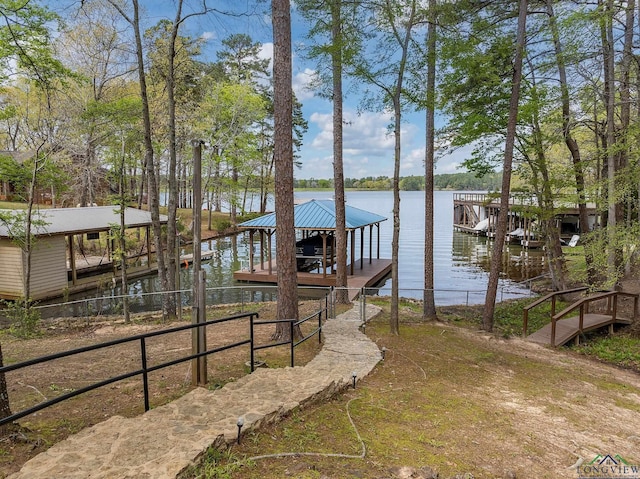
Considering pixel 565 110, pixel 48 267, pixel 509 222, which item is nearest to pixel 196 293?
pixel 565 110

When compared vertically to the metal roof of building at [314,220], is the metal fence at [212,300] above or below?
below

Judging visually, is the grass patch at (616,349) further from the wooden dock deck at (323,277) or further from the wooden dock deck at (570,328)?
the wooden dock deck at (323,277)

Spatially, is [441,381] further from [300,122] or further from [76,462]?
[300,122]

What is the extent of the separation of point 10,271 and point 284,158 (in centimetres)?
1385

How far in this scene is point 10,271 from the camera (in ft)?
48.4

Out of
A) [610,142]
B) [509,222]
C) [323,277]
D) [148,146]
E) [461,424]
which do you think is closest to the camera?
[461,424]

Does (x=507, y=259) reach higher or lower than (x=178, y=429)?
lower

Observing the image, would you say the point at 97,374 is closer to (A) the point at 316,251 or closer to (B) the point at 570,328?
(B) the point at 570,328

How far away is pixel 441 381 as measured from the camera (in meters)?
5.76

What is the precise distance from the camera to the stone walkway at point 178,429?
8.43ft

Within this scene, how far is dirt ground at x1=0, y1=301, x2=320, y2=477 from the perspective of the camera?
3730 millimetres

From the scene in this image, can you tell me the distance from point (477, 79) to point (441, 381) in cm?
770

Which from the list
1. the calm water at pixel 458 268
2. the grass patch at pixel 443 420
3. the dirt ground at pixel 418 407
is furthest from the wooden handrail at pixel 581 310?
the calm water at pixel 458 268

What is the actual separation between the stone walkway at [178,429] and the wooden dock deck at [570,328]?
20.5 feet
